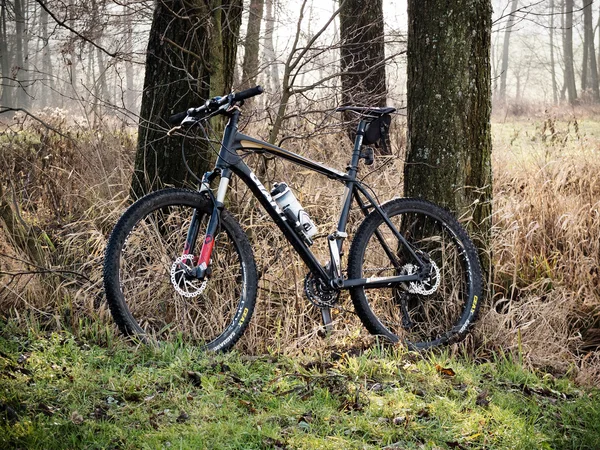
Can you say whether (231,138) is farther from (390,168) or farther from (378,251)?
(390,168)

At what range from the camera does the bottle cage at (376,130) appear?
4.61m

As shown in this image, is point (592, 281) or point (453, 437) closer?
point (453, 437)

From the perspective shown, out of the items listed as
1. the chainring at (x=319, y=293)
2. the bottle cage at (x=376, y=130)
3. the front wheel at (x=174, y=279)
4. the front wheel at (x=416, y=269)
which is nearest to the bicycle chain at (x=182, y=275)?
the front wheel at (x=174, y=279)

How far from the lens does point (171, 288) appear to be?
453cm

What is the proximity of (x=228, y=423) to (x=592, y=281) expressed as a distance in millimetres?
3181

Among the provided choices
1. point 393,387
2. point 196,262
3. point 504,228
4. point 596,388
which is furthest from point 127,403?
point 504,228

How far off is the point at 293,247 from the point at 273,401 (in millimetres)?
1348

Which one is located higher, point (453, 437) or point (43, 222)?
point (43, 222)

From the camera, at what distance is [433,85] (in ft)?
15.5

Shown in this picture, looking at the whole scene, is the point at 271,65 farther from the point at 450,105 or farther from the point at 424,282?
the point at 424,282

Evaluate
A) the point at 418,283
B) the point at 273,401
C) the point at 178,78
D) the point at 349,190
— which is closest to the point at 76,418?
the point at 273,401

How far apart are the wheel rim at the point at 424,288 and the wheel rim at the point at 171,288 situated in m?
0.92

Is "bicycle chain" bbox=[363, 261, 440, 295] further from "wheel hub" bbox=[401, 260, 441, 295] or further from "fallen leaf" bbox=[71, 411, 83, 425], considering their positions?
"fallen leaf" bbox=[71, 411, 83, 425]

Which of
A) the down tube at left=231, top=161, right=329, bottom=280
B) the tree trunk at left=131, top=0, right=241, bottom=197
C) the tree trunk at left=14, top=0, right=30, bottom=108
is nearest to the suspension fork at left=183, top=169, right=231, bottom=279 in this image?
the down tube at left=231, top=161, right=329, bottom=280
